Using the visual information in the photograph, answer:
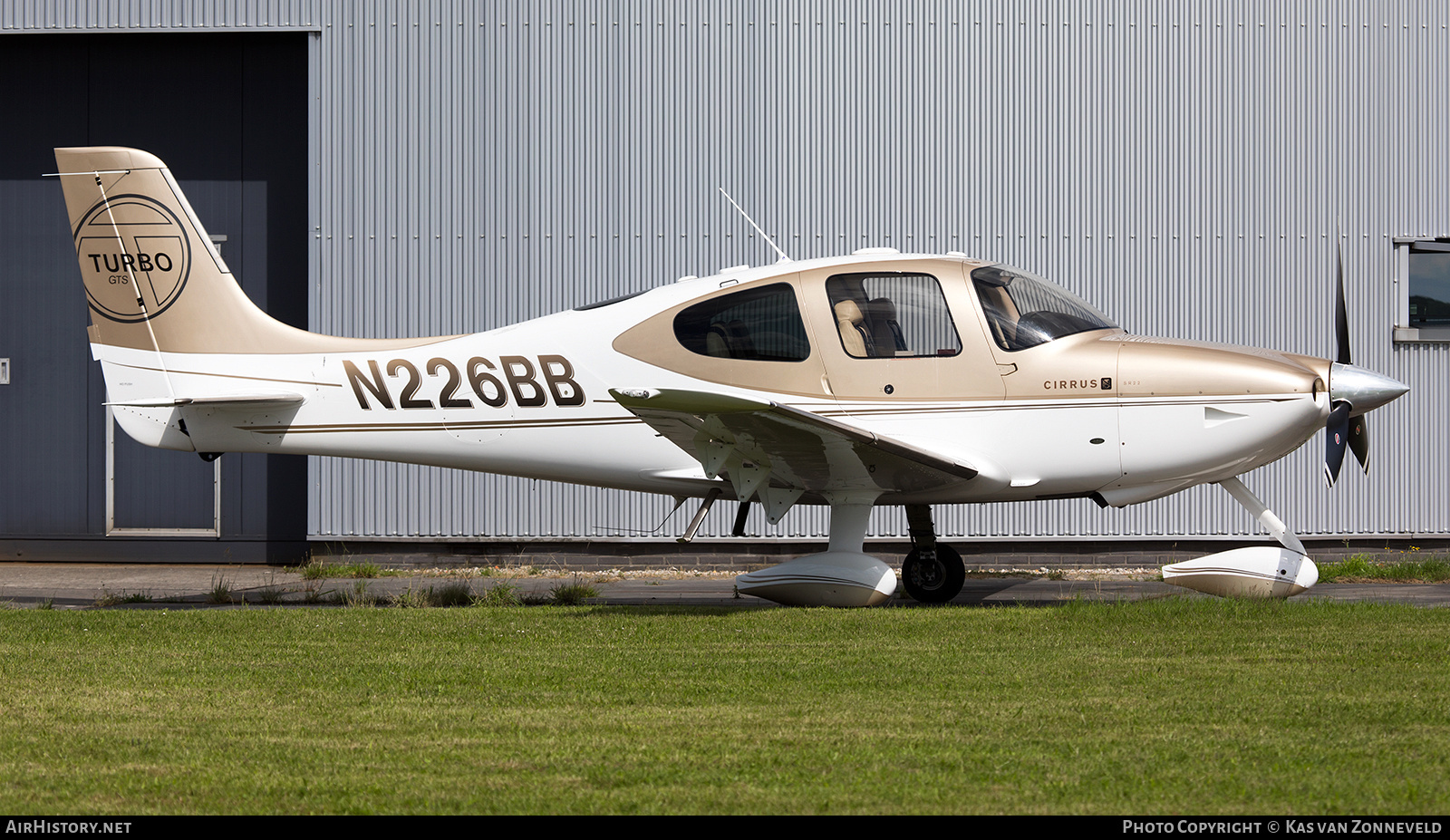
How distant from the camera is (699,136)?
40.6ft

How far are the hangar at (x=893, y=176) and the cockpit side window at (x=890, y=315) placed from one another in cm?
424

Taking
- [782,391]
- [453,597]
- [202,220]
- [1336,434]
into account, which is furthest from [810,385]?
[202,220]

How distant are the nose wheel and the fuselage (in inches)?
25.8

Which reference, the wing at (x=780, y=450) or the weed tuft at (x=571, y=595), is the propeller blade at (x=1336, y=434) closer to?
the wing at (x=780, y=450)

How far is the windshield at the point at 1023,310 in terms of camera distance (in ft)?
26.2

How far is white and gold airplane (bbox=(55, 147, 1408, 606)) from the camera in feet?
25.5

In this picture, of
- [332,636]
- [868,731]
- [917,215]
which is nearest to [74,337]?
[332,636]

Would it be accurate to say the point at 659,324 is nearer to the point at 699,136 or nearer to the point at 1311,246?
the point at 699,136

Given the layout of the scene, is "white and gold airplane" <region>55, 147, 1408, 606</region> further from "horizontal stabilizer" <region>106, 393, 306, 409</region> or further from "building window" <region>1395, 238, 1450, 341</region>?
"building window" <region>1395, 238, 1450, 341</region>

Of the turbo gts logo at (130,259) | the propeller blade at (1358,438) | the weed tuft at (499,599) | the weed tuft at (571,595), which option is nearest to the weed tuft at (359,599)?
the weed tuft at (499,599)

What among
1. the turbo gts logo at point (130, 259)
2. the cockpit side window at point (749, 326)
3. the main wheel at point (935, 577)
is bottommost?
the main wheel at point (935, 577)

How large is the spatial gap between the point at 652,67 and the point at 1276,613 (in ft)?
26.9

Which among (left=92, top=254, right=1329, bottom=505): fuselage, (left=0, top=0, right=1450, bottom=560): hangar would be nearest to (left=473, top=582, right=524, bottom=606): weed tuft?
(left=92, top=254, right=1329, bottom=505): fuselage
